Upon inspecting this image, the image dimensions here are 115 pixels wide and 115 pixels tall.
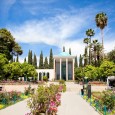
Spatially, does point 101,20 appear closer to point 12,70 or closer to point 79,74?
point 79,74

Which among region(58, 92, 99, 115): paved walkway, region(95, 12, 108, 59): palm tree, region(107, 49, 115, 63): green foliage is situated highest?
region(95, 12, 108, 59): palm tree

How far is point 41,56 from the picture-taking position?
345ft

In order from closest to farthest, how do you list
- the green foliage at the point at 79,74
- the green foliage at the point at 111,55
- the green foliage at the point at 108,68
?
the green foliage at the point at 108,68
the green foliage at the point at 111,55
the green foliage at the point at 79,74

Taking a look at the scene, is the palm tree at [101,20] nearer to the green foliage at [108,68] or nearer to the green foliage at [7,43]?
the green foliage at [108,68]

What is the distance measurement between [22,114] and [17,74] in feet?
143

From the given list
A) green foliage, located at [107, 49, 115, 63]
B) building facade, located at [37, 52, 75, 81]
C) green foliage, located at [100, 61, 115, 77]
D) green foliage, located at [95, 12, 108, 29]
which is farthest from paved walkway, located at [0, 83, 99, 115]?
building facade, located at [37, 52, 75, 81]

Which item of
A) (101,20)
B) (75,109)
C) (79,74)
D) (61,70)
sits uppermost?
(101,20)

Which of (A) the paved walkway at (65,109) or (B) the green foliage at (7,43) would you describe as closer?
(A) the paved walkway at (65,109)

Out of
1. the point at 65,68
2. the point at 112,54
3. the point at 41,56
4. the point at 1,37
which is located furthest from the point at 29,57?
the point at 112,54

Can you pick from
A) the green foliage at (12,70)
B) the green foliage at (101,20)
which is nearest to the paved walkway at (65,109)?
the green foliage at (12,70)

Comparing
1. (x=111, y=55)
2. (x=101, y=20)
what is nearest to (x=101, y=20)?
(x=101, y=20)

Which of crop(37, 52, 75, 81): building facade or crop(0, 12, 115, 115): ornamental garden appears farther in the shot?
crop(37, 52, 75, 81): building facade

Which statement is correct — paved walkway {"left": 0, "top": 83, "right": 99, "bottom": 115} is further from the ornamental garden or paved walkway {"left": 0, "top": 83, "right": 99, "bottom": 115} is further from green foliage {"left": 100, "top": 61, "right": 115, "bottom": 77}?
green foliage {"left": 100, "top": 61, "right": 115, "bottom": 77}

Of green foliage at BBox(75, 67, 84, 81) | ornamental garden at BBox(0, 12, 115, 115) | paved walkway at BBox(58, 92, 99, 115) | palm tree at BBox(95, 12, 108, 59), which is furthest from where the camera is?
green foliage at BBox(75, 67, 84, 81)
